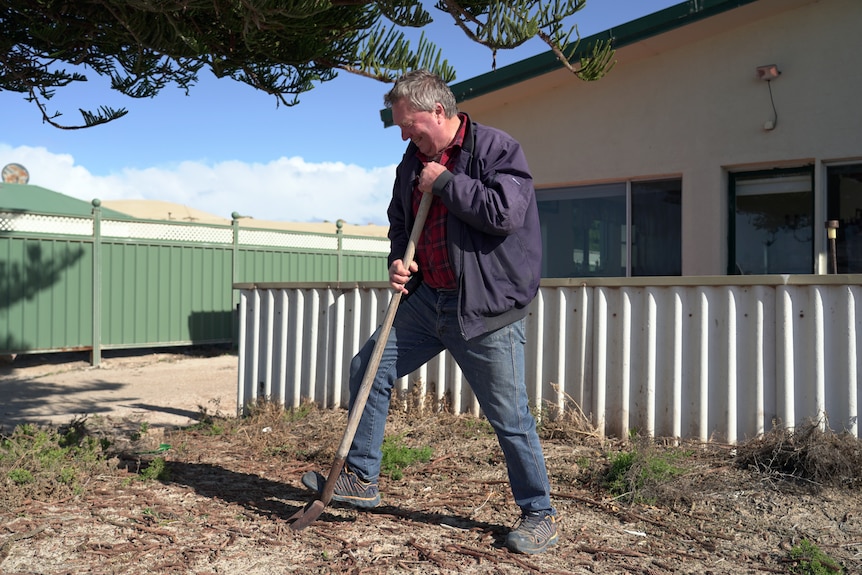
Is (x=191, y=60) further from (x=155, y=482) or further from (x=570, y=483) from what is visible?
(x=570, y=483)

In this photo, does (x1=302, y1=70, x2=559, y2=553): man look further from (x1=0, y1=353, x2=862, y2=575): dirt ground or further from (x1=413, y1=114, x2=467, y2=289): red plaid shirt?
(x1=0, y1=353, x2=862, y2=575): dirt ground

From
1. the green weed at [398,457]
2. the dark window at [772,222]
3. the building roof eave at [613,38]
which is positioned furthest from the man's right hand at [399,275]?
the dark window at [772,222]

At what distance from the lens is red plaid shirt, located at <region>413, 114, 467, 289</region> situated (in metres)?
3.35

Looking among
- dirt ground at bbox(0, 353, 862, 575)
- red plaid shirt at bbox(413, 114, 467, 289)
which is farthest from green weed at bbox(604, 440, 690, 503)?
red plaid shirt at bbox(413, 114, 467, 289)

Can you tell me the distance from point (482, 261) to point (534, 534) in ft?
4.01

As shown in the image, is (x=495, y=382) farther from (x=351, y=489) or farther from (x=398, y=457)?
(x=398, y=457)

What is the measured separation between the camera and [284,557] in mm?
3234

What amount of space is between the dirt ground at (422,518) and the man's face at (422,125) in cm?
182

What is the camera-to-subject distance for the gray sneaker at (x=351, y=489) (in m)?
3.62

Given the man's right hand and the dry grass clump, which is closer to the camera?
the man's right hand

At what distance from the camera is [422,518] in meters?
3.76

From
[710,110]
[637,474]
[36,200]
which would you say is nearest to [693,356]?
[637,474]

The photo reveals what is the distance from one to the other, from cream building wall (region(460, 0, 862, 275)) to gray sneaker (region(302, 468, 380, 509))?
5.08 m

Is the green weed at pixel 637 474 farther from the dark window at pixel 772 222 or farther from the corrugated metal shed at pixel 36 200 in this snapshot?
the corrugated metal shed at pixel 36 200
